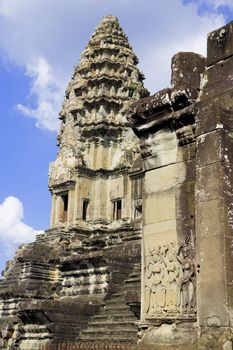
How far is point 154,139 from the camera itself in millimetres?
7094

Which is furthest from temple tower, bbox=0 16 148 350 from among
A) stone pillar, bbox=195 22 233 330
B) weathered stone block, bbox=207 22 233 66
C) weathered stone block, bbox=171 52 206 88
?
weathered stone block, bbox=207 22 233 66

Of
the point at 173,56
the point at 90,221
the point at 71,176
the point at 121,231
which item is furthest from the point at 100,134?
the point at 173,56

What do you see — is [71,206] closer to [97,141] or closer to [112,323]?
[97,141]

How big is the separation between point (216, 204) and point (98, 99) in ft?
92.2

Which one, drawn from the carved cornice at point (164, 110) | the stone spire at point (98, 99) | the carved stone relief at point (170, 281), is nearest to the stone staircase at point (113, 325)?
the carved stone relief at point (170, 281)

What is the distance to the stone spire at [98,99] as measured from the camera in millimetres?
31969

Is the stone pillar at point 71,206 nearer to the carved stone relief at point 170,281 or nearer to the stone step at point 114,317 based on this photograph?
the stone step at point 114,317

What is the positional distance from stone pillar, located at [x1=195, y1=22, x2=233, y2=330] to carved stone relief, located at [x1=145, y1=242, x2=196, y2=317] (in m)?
0.29

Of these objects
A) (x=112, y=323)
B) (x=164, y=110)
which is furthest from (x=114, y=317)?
(x=164, y=110)

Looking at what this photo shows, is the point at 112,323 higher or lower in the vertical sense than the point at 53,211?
lower

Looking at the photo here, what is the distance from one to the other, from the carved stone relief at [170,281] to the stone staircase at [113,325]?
8.14 meters

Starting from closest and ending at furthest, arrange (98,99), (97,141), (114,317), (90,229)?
(114,317) < (90,229) < (97,141) < (98,99)

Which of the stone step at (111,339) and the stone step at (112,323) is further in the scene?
the stone step at (112,323)

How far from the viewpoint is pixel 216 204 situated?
573 cm
